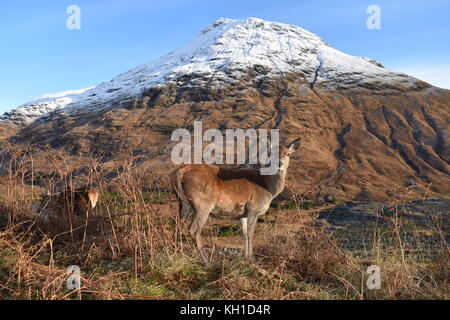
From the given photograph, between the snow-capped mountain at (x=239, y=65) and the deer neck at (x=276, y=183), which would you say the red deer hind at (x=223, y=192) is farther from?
the snow-capped mountain at (x=239, y=65)

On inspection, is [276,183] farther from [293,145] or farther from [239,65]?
[239,65]

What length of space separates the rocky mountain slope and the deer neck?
38401 mm

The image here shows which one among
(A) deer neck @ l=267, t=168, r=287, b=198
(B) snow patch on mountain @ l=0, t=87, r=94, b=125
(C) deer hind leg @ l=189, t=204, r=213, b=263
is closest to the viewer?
(C) deer hind leg @ l=189, t=204, r=213, b=263

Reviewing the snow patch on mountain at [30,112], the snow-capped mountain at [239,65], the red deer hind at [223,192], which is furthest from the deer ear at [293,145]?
the snow patch on mountain at [30,112]

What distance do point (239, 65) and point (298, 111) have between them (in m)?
26.5

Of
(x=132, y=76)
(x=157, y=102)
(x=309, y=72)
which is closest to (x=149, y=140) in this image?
Result: (x=157, y=102)

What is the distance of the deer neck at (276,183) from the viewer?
906 cm

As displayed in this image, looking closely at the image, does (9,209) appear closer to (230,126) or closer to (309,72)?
(230,126)

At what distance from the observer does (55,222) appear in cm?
793

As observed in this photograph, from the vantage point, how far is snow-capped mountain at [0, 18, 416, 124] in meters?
88.1

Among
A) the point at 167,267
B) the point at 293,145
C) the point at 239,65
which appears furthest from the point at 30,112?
the point at 167,267

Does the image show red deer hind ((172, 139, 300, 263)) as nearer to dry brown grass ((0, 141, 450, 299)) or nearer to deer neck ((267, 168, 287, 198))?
deer neck ((267, 168, 287, 198))

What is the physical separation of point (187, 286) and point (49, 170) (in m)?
5.04

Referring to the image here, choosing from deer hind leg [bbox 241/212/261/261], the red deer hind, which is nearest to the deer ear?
the red deer hind
